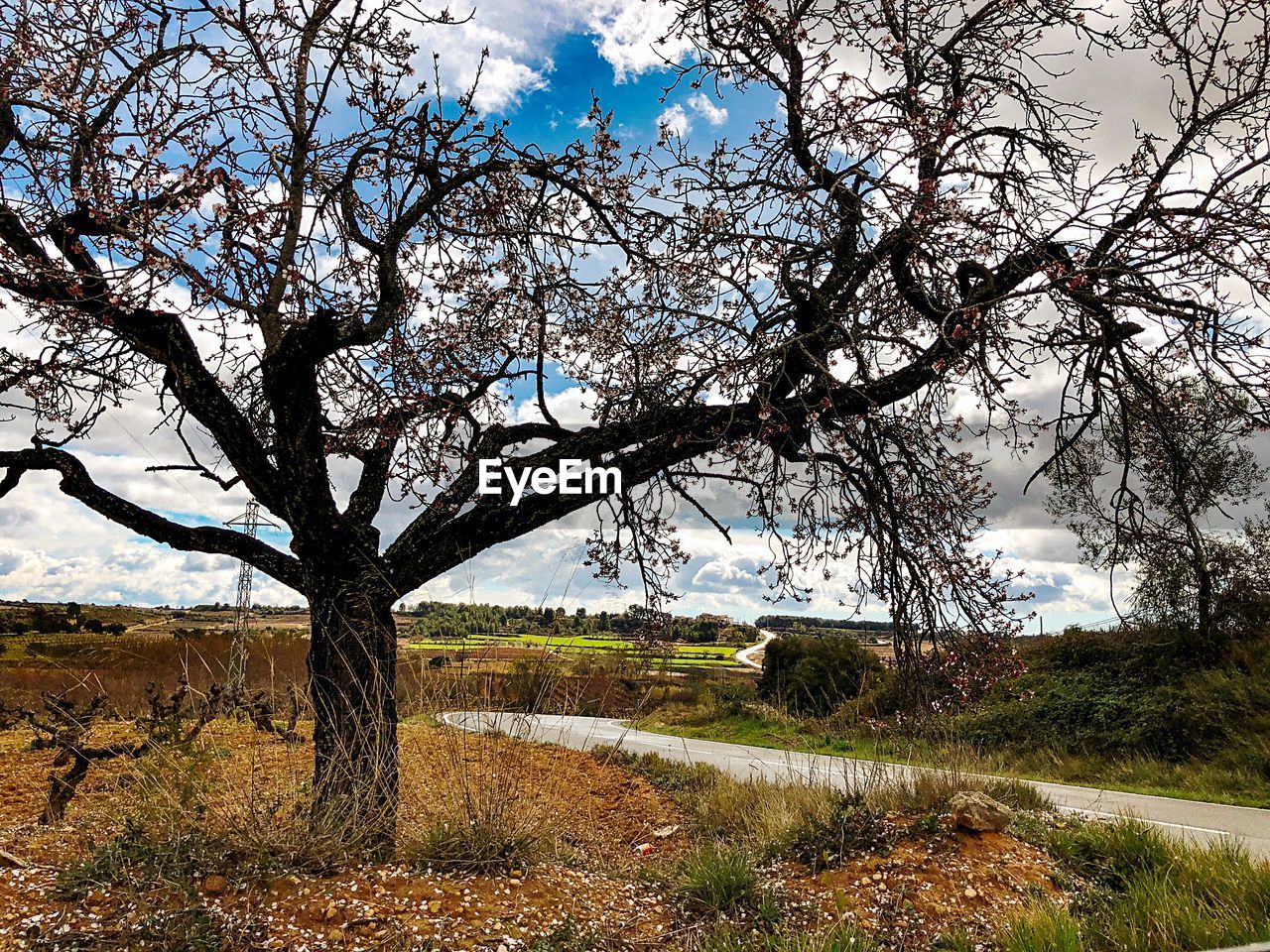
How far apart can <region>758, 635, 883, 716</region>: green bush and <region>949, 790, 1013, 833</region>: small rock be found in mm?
11316

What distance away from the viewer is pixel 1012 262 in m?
4.85

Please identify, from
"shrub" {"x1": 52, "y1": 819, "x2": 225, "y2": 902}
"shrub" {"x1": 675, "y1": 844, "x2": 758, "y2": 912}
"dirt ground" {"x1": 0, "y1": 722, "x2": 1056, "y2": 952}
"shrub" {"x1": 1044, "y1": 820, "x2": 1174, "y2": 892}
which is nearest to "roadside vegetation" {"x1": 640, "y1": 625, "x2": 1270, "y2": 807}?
"shrub" {"x1": 1044, "y1": 820, "x2": 1174, "y2": 892}

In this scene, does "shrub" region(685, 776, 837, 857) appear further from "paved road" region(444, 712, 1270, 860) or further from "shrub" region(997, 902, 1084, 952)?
"shrub" region(997, 902, 1084, 952)

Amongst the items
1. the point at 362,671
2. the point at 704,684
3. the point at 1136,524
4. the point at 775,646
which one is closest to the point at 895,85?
the point at 1136,524

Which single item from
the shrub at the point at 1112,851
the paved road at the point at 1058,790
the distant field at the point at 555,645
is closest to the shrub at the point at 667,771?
the paved road at the point at 1058,790

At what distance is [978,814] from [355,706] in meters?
4.40

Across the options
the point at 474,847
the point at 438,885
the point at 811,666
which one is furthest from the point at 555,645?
Result: the point at 811,666

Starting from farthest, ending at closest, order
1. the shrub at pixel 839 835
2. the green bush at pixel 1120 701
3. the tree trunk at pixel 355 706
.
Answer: the green bush at pixel 1120 701, the shrub at pixel 839 835, the tree trunk at pixel 355 706

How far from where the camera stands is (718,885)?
16.0 feet

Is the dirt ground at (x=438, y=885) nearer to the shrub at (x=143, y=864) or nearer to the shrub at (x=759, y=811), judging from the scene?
the shrub at (x=143, y=864)

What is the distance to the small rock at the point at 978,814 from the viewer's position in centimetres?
567

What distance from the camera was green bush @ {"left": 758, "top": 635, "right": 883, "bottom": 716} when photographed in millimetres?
17922

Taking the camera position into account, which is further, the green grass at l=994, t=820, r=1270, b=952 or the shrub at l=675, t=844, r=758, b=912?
the shrub at l=675, t=844, r=758, b=912

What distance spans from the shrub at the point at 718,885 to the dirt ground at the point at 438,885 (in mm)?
127
